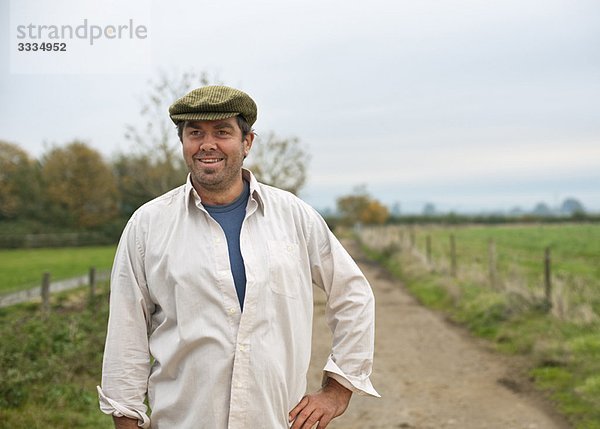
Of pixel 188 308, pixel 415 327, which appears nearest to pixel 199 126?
pixel 188 308

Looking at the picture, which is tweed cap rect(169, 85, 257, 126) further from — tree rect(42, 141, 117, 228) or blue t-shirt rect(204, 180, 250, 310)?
tree rect(42, 141, 117, 228)

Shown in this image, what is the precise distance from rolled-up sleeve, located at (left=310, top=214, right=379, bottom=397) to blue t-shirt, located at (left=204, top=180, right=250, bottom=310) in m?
0.30

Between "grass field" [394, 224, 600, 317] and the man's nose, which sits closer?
the man's nose

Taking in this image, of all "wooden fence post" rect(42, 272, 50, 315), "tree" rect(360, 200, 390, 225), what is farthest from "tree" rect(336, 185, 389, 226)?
"wooden fence post" rect(42, 272, 50, 315)

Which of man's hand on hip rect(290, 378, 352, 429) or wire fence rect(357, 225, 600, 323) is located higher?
man's hand on hip rect(290, 378, 352, 429)

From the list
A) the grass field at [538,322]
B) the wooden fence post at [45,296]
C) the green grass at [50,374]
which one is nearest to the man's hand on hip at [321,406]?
the green grass at [50,374]

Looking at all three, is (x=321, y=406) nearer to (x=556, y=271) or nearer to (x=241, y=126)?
(x=241, y=126)

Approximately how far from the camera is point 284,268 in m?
2.53

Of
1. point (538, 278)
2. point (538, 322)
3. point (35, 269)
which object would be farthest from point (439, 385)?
point (35, 269)

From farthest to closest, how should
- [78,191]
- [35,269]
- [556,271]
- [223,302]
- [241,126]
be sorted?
[78,191] < [35,269] < [556,271] < [241,126] < [223,302]

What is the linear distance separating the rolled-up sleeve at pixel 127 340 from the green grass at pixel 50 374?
120 inches

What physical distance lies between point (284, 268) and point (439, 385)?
571 centimetres

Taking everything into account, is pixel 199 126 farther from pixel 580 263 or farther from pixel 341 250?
pixel 580 263

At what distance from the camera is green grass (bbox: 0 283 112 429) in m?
5.35
